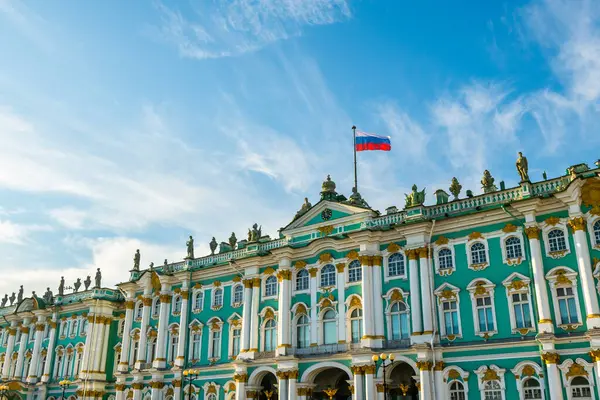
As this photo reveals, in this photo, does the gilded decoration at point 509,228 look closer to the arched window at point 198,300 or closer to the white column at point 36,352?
the arched window at point 198,300

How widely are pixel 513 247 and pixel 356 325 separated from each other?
1156cm

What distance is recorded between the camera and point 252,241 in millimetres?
48188

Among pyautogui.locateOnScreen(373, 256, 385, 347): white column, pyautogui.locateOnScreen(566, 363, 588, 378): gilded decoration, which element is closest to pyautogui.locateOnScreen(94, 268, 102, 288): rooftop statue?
pyautogui.locateOnScreen(373, 256, 385, 347): white column

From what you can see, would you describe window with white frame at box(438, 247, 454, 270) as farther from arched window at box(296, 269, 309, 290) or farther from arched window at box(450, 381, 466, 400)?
arched window at box(296, 269, 309, 290)

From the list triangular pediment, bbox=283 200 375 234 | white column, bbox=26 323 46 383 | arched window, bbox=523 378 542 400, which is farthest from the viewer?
white column, bbox=26 323 46 383

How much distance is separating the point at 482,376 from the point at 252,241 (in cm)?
2095

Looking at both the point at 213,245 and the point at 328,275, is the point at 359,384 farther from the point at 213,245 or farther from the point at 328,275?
the point at 213,245

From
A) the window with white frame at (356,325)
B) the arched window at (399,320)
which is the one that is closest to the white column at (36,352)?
the window with white frame at (356,325)

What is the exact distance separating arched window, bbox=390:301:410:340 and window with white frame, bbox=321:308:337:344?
4.42 metres

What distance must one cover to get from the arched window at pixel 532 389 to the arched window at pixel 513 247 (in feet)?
23.5

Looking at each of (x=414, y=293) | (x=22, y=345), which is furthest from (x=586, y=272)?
(x=22, y=345)

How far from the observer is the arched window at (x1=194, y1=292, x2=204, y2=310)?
50.2 meters

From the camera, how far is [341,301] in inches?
1629

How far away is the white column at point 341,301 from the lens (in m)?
40.7
